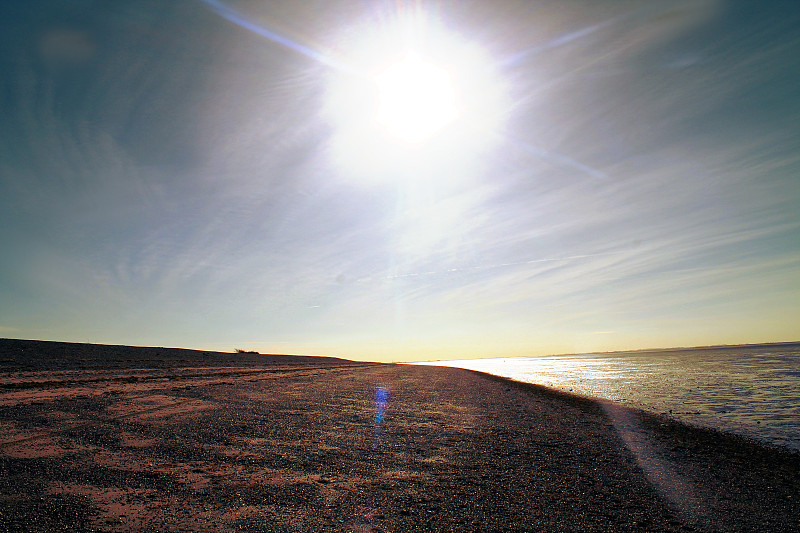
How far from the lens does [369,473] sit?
7.30m

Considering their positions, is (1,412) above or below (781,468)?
above

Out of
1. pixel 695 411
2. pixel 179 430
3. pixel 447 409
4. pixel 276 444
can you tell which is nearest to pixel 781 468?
pixel 695 411

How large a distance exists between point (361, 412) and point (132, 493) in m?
9.07

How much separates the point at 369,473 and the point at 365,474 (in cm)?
10

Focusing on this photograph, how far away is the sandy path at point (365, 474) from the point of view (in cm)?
527

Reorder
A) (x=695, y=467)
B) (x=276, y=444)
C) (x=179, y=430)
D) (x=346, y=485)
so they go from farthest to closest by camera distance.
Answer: (x=179, y=430), (x=276, y=444), (x=695, y=467), (x=346, y=485)

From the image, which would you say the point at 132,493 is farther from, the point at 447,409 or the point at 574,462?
the point at 447,409

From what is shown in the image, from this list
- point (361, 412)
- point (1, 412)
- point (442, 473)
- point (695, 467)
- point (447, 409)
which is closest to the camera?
point (442, 473)

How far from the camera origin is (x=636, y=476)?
289 inches

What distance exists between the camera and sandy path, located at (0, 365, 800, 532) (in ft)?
17.3

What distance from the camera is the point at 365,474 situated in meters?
7.23

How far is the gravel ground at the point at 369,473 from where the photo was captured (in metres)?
5.27

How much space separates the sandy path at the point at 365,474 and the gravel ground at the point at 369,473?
36 mm

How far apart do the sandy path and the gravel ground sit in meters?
0.04
